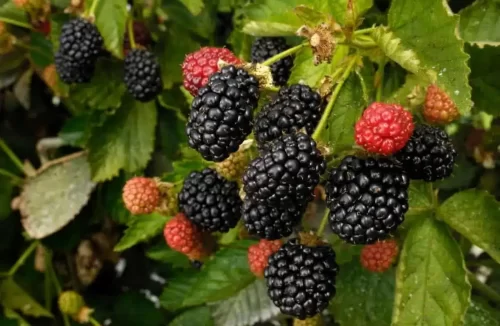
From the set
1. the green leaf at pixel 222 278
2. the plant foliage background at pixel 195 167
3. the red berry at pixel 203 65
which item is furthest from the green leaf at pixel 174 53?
the red berry at pixel 203 65

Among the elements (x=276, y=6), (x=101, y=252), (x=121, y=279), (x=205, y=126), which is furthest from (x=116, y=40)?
(x=121, y=279)

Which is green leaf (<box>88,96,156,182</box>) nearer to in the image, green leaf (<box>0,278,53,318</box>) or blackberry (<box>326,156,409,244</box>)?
green leaf (<box>0,278,53,318</box>)

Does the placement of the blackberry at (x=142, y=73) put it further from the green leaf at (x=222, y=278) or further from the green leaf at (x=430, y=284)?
the green leaf at (x=430, y=284)

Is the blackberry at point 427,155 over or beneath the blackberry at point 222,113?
beneath

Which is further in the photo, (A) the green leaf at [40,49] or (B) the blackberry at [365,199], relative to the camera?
(A) the green leaf at [40,49]

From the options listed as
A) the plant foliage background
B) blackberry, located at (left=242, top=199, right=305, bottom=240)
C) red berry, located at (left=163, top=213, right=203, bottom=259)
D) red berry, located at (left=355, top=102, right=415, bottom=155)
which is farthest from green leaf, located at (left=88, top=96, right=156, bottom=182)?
red berry, located at (left=355, top=102, right=415, bottom=155)

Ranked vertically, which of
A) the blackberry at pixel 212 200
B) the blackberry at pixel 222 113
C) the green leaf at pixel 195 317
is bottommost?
the green leaf at pixel 195 317

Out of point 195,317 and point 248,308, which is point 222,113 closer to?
point 248,308
